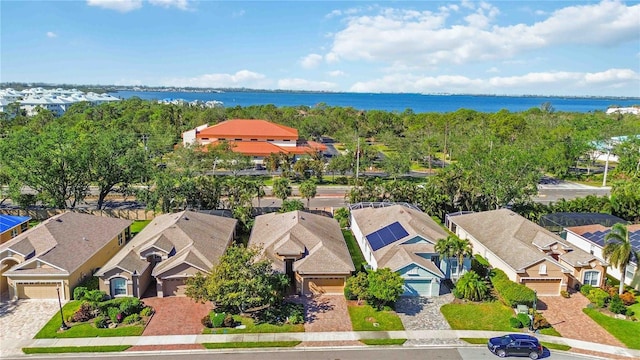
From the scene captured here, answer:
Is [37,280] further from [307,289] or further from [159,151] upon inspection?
[159,151]

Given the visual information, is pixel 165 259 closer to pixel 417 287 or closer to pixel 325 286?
pixel 325 286

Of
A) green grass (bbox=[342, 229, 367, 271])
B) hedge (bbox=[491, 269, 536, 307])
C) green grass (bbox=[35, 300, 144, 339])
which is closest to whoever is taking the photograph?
green grass (bbox=[35, 300, 144, 339])

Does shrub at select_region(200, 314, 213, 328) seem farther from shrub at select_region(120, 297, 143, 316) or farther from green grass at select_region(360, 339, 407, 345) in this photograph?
green grass at select_region(360, 339, 407, 345)

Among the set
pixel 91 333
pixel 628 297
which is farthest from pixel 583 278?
pixel 91 333

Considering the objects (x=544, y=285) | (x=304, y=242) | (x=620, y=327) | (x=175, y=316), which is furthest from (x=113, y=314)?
(x=620, y=327)

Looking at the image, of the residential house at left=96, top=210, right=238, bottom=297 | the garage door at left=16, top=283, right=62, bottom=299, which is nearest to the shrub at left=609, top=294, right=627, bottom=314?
the residential house at left=96, top=210, right=238, bottom=297

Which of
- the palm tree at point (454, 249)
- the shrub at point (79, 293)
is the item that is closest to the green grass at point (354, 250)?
the palm tree at point (454, 249)

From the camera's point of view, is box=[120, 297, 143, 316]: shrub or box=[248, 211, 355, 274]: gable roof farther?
box=[248, 211, 355, 274]: gable roof

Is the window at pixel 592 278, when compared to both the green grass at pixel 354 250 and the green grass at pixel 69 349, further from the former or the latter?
the green grass at pixel 69 349
